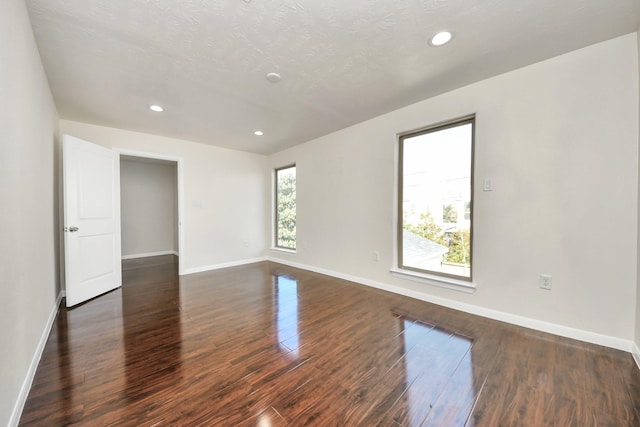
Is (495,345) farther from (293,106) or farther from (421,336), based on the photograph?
(293,106)

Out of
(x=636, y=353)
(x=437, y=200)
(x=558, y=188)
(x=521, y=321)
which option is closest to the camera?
(x=636, y=353)

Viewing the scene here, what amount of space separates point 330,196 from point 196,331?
274cm

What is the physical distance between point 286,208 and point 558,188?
4.26 meters

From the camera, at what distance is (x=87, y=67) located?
85.5 inches

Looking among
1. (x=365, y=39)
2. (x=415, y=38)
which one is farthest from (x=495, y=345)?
(x=365, y=39)

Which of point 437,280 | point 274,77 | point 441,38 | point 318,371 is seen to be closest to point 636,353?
point 437,280

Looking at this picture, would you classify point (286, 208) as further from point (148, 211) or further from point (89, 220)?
point (148, 211)

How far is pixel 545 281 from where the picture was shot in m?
2.21

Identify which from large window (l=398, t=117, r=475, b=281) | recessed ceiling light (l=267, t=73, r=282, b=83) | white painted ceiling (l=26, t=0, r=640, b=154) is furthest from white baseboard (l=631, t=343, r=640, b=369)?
recessed ceiling light (l=267, t=73, r=282, b=83)

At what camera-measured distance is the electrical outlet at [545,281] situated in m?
2.19

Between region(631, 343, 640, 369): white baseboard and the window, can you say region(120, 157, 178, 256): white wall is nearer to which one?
the window

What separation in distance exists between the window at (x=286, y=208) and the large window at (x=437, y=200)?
2.43 meters

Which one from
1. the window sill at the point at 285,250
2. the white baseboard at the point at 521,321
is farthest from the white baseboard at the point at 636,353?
the window sill at the point at 285,250

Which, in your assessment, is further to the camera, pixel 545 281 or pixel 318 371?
pixel 545 281
